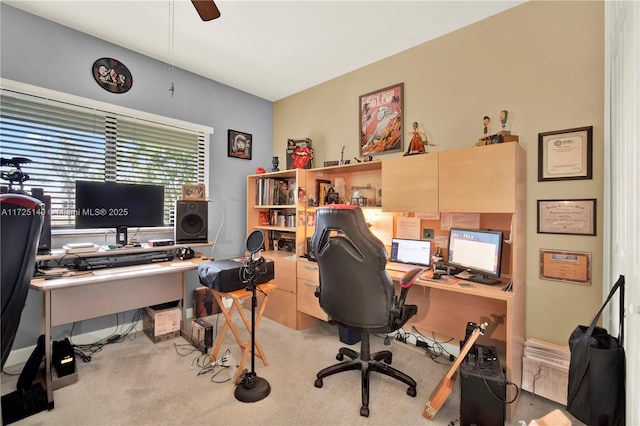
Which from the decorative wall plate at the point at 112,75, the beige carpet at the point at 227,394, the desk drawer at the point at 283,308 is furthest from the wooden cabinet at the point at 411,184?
the decorative wall plate at the point at 112,75

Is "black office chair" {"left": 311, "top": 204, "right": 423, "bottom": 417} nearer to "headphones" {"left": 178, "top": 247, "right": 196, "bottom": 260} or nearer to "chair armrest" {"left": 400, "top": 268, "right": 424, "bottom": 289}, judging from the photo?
"chair armrest" {"left": 400, "top": 268, "right": 424, "bottom": 289}

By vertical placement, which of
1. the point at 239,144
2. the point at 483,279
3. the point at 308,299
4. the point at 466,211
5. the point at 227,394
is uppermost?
the point at 239,144

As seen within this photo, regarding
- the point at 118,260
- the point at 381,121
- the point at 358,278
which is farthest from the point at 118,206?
the point at 381,121

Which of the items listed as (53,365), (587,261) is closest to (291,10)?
(587,261)

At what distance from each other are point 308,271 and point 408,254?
3.13 feet

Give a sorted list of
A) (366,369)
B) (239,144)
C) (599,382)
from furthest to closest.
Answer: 1. (239,144)
2. (366,369)
3. (599,382)

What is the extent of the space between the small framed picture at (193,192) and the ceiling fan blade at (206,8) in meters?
1.55

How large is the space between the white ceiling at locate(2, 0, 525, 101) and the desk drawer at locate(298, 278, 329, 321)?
220cm

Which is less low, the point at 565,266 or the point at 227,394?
the point at 565,266

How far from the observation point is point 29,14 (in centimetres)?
226

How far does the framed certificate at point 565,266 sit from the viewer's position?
6.15 ft

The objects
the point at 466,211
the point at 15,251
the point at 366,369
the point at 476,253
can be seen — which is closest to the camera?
the point at 15,251

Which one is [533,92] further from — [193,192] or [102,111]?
[102,111]

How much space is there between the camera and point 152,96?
2914 mm
